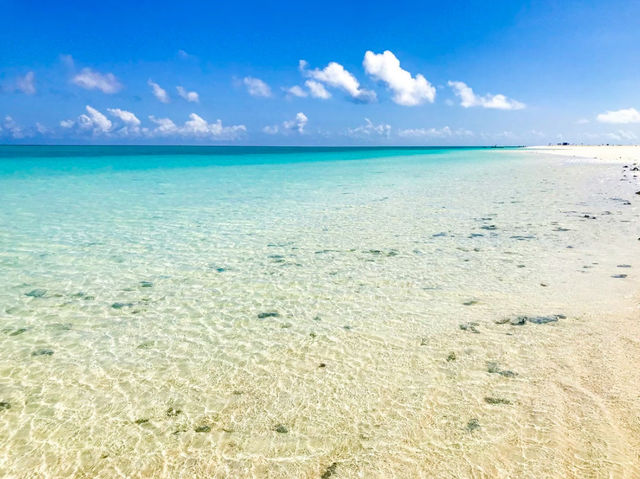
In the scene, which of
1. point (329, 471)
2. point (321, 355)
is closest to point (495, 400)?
point (329, 471)

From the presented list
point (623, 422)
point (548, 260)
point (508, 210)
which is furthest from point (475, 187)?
point (623, 422)

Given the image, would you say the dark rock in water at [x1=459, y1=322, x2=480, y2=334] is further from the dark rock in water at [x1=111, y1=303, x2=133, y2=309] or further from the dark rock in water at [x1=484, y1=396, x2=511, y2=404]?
the dark rock in water at [x1=111, y1=303, x2=133, y2=309]

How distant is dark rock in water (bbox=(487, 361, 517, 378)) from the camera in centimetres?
479

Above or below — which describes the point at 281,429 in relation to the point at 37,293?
below

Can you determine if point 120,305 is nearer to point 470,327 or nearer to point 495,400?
point 470,327

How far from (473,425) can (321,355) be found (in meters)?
2.12

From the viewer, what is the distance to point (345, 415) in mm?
4199

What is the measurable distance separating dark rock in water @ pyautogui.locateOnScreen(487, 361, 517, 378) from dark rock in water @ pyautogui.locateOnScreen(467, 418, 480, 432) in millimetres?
992

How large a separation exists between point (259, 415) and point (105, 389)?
1962mm

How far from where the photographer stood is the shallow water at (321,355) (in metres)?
3.71

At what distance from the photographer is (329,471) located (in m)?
3.52

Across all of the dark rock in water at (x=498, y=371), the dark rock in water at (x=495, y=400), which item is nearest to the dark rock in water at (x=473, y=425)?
the dark rock in water at (x=495, y=400)

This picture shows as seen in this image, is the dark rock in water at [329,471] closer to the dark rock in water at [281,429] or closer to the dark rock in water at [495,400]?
the dark rock in water at [281,429]

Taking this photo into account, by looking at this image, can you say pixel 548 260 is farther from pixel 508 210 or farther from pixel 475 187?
pixel 475 187
